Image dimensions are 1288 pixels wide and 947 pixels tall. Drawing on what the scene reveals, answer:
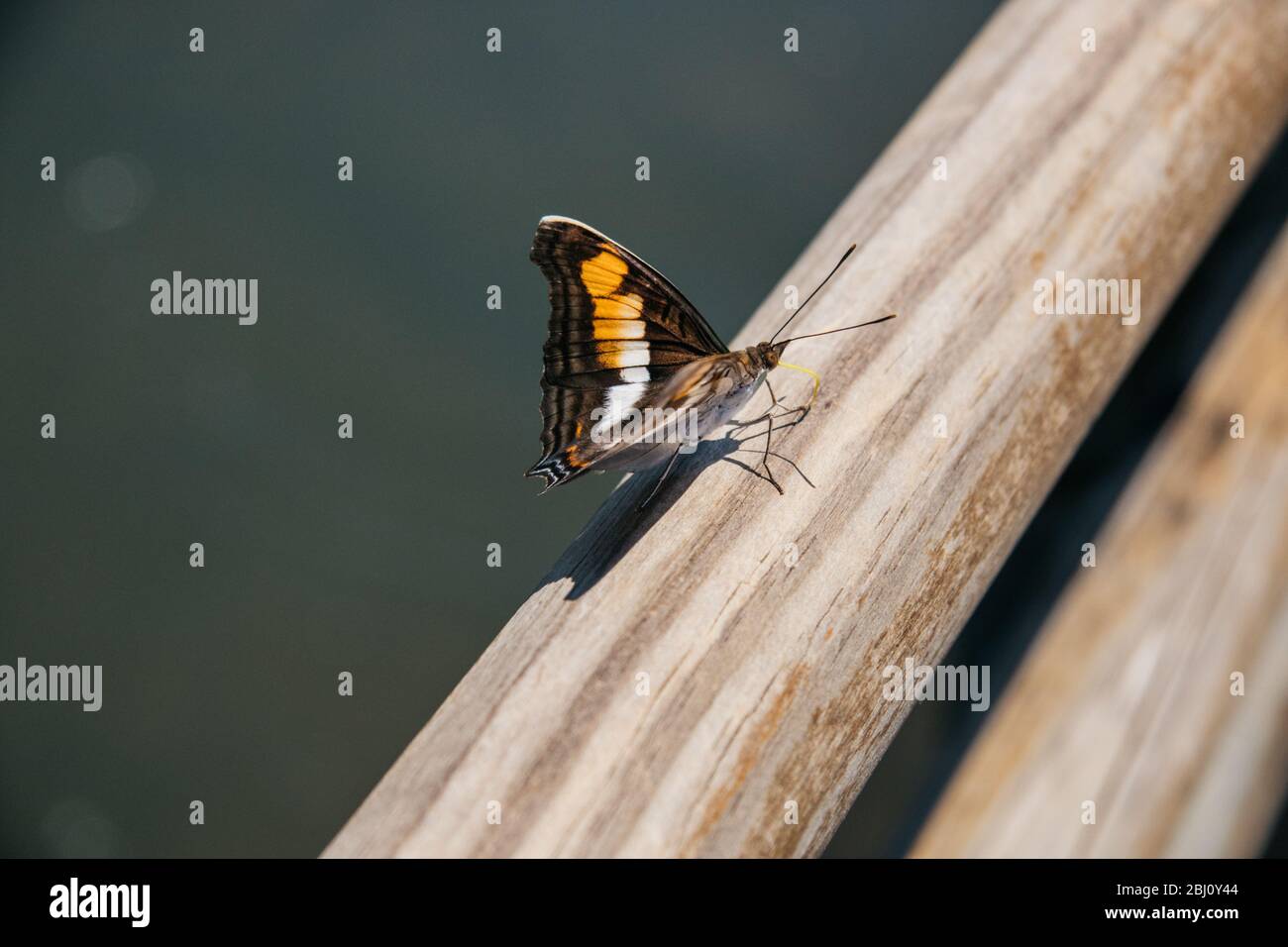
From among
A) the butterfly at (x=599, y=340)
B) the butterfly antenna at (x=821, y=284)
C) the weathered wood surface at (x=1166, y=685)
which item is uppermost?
the butterfly at (x=599, y=340)

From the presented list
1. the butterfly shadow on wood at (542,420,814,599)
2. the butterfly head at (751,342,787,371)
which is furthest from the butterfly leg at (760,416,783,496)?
the butterfly head at (751,342,787,371)

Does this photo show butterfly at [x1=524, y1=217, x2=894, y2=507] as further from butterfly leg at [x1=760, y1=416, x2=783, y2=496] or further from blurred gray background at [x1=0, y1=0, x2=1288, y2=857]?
blurred gray background at [x1=0, y1=0, x2=1288, y2=857]

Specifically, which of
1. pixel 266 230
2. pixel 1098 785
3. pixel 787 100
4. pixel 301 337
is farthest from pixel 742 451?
pixel 787 100

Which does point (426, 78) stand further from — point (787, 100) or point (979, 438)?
point (979, 438)

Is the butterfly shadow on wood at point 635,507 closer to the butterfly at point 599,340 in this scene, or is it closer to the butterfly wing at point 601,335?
the butterfly at point 599,340

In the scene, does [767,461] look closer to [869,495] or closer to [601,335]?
[869,495]

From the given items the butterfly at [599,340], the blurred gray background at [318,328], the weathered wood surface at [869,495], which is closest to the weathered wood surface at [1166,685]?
the weathered wood surface at [869,495]

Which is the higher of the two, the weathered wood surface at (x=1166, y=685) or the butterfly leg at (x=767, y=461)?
the butterfly leg at (x=767, y=461)
